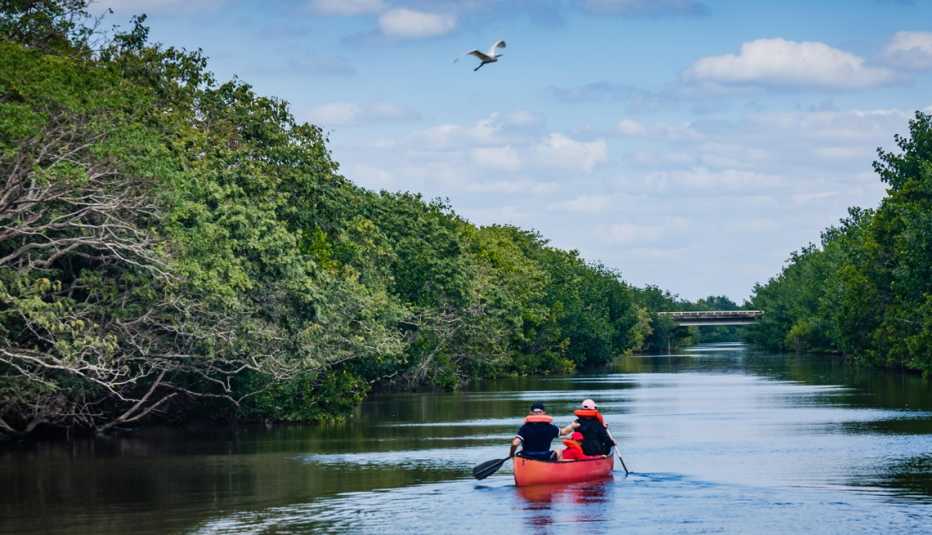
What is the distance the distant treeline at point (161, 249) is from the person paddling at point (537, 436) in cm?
1235

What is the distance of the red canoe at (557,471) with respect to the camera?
33.2 metres

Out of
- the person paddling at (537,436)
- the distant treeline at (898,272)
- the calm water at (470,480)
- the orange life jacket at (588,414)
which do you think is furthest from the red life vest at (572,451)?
the distant treeline at (898,272)

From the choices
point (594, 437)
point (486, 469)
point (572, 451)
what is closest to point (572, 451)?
point (572, 451)

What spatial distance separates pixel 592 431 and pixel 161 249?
1372 centimetres

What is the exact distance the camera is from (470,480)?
1378 inches

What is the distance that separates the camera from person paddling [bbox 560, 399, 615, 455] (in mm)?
35719

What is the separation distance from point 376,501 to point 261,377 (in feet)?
71.5

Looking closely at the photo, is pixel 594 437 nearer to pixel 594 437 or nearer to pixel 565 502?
pixel 594 437

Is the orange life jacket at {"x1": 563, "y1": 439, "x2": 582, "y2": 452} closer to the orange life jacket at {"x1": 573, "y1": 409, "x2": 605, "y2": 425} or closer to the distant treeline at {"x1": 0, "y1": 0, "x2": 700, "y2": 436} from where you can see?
the orange life jacket at {"x1": 573, "y1": 409, "x2": 605, "y2": 425}

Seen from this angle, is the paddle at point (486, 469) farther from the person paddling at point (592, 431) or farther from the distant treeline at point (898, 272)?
the distant treeline at point (898, 272)

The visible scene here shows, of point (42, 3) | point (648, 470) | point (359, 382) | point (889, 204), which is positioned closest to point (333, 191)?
point (359, 382)

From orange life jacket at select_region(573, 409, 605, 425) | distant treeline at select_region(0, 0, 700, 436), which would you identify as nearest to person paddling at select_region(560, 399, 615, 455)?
orange life jacket at select_region(573, 409, 605, 425)

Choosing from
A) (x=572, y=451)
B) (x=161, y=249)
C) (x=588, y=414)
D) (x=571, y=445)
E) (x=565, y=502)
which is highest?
(x=161, y=249)

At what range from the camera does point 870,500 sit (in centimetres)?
2927
